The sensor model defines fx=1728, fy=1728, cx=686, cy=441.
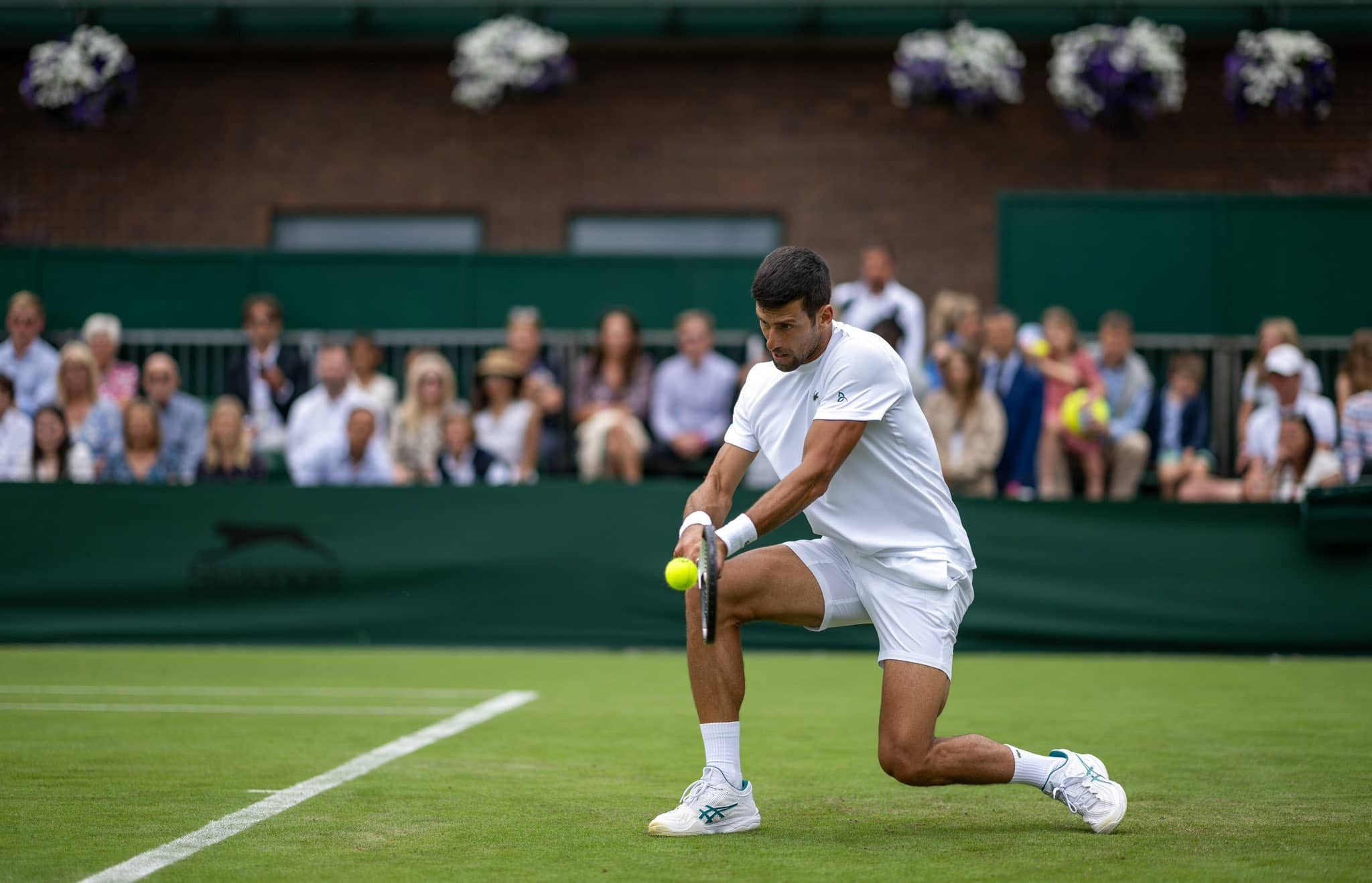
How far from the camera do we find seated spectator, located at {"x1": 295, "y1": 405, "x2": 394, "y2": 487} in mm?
13133

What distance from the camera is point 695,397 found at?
13742mm

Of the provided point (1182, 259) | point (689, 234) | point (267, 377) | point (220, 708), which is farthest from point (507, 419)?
point (1182, 259)

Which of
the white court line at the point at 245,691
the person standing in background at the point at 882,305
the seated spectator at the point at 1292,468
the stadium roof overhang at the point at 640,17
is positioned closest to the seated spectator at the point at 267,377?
the stadium roof overhang at the point at 640,17

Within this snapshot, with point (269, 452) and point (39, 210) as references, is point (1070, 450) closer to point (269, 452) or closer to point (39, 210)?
point (269, 452)

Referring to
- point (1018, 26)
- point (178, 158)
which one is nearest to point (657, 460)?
point (1018, 26)

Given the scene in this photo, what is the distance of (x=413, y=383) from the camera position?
45.2 feet

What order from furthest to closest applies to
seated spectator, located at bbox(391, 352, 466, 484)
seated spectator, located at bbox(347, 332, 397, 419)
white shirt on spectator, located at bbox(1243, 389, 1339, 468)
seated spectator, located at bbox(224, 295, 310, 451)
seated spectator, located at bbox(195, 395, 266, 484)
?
seated spectator, located at bbox(224, 295, 310, 451), seated spectator, located at bbox(347, 332, 397, 419), seated spectator, located at bbox(391, 352, 466, 484), seated spectator, located at bbox(195, 395, 266, 484), white shirt on spectator, located at bbox(1243, 389, 1339, 468)

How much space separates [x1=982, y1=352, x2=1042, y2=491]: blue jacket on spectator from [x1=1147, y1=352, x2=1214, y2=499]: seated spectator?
1.16m

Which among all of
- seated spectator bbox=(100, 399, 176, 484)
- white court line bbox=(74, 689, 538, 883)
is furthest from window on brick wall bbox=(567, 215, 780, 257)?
white court line bbox=(74, 689, 538, 883)

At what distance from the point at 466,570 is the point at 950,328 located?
189 inches

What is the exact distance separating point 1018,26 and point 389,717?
11.6m

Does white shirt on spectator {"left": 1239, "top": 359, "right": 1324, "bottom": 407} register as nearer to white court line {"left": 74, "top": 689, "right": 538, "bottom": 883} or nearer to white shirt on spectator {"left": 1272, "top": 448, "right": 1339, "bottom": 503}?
white shirt on spectator {"left": 1272, "top": 448, "right": 1339, "bottom": 503}

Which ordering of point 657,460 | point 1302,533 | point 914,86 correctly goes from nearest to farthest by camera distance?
1. point 1302,533
2. point 657,460
3. point 914,86

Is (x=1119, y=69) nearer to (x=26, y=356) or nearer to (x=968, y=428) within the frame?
(x=968, y=428)
